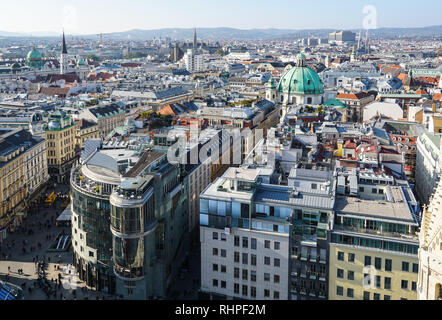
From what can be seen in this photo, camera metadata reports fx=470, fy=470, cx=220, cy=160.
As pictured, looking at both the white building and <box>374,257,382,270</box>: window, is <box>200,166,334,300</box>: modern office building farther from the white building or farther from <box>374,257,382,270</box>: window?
the white building

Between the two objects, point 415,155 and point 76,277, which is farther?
point 415,155

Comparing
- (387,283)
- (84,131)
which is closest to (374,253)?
(387,283)

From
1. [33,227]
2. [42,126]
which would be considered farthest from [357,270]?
[42,126]

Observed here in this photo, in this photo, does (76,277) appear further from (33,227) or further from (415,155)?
(415,155)

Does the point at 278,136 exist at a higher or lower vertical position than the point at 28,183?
higher

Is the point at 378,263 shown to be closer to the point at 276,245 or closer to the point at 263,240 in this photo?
the point at 276,245

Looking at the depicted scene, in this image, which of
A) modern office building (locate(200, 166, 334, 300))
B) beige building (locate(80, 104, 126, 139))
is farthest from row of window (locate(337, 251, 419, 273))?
beige building (locate(80, 104, 126, 139))
